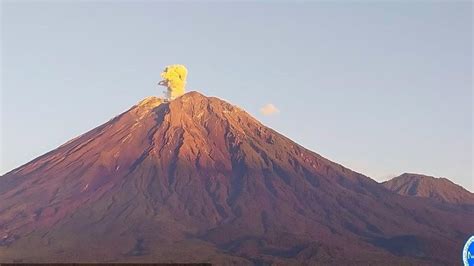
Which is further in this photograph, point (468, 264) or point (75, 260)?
point (75, 260)

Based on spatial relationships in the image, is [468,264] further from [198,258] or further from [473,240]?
[198,258]

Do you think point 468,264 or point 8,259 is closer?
point 468,264

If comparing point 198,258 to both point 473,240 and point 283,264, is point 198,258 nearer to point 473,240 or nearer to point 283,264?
point 283,264

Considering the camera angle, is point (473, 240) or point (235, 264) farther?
point (235, 264)

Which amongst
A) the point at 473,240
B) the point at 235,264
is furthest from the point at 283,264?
the point at 473,240

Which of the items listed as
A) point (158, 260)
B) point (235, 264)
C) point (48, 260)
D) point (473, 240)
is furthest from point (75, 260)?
point (473, 240)

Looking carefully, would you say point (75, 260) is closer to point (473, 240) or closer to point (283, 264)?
point (283, 264)

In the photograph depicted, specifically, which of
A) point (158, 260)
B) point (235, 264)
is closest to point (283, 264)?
point (235, 264)

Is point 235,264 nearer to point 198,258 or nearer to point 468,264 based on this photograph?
point 198,258
